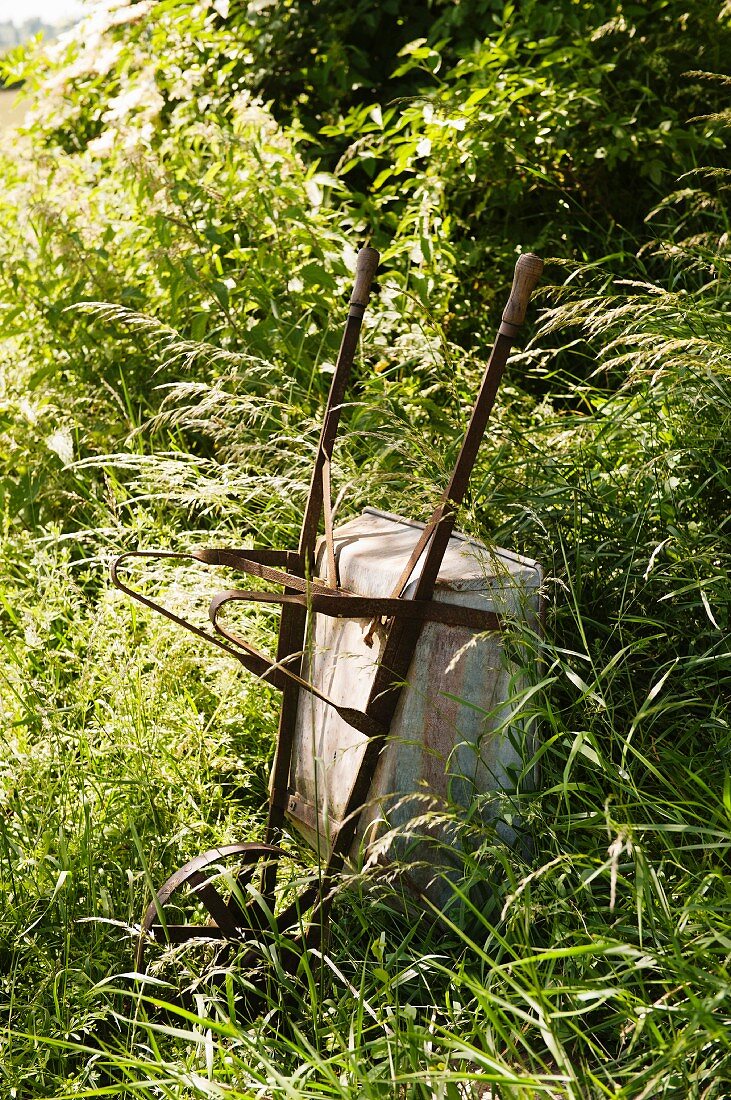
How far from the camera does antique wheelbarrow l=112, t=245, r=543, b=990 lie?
190 cm

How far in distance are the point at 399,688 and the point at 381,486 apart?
646mm

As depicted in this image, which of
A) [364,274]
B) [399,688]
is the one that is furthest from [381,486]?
[399,688]

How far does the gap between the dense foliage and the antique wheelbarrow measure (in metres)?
0.09

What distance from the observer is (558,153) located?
3.88 metres

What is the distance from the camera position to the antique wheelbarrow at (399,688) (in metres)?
1.90

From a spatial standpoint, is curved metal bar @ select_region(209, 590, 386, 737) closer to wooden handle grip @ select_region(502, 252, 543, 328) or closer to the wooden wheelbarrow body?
the wooden wheelbarrow body

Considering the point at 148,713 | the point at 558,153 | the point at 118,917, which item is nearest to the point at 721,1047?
the point at 118,917

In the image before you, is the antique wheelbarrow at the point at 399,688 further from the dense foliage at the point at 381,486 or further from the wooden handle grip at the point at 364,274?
the wooden handle grip at the point at 364,274

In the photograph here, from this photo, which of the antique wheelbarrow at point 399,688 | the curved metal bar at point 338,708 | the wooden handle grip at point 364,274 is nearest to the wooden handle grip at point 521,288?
the antique wheelbarrow at point 399,688

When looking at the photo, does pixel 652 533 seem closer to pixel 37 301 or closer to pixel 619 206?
pixel 619 206

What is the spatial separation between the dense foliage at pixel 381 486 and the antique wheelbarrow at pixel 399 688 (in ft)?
0.29

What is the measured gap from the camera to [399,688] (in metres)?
2.00

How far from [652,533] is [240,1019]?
4.49 feet

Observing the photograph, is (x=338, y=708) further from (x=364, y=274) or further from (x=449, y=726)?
(x=364, y=274)
